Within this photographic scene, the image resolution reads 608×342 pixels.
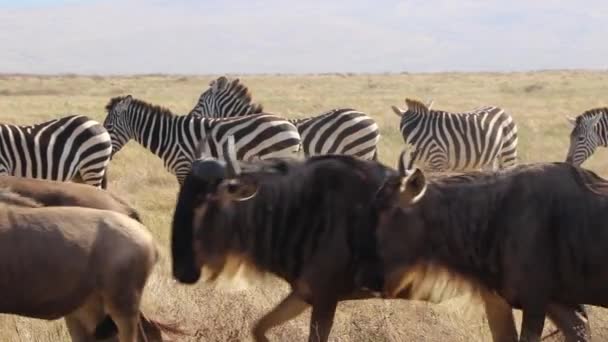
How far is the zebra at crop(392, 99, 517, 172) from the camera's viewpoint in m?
15.6

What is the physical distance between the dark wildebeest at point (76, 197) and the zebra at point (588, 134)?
34.5ft

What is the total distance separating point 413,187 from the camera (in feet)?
20.0

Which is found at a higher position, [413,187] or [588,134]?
[413,187]

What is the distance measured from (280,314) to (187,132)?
24.5ft

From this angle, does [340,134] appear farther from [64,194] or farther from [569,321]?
[569,321]

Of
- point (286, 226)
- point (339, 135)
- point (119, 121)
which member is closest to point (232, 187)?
point (286, 226)

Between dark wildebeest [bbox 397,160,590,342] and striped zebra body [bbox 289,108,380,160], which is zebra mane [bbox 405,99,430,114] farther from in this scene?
dark wildebeest [bbox 397,160,590,342]

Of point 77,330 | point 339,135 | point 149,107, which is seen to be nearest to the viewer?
point 77,330

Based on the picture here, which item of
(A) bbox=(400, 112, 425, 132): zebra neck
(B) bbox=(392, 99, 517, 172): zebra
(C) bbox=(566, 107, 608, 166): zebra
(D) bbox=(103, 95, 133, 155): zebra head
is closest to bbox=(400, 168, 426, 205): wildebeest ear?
(D) bbox=(103, 95, 133, 155): zebra head

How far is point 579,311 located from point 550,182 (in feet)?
2.82

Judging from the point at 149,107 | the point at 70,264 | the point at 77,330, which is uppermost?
the point at 70,264

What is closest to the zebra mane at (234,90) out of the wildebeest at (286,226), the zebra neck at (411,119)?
the zebra neck at (411,119)

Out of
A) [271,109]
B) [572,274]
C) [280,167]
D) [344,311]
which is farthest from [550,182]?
[271,109]

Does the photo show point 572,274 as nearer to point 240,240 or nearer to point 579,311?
point 579,311
